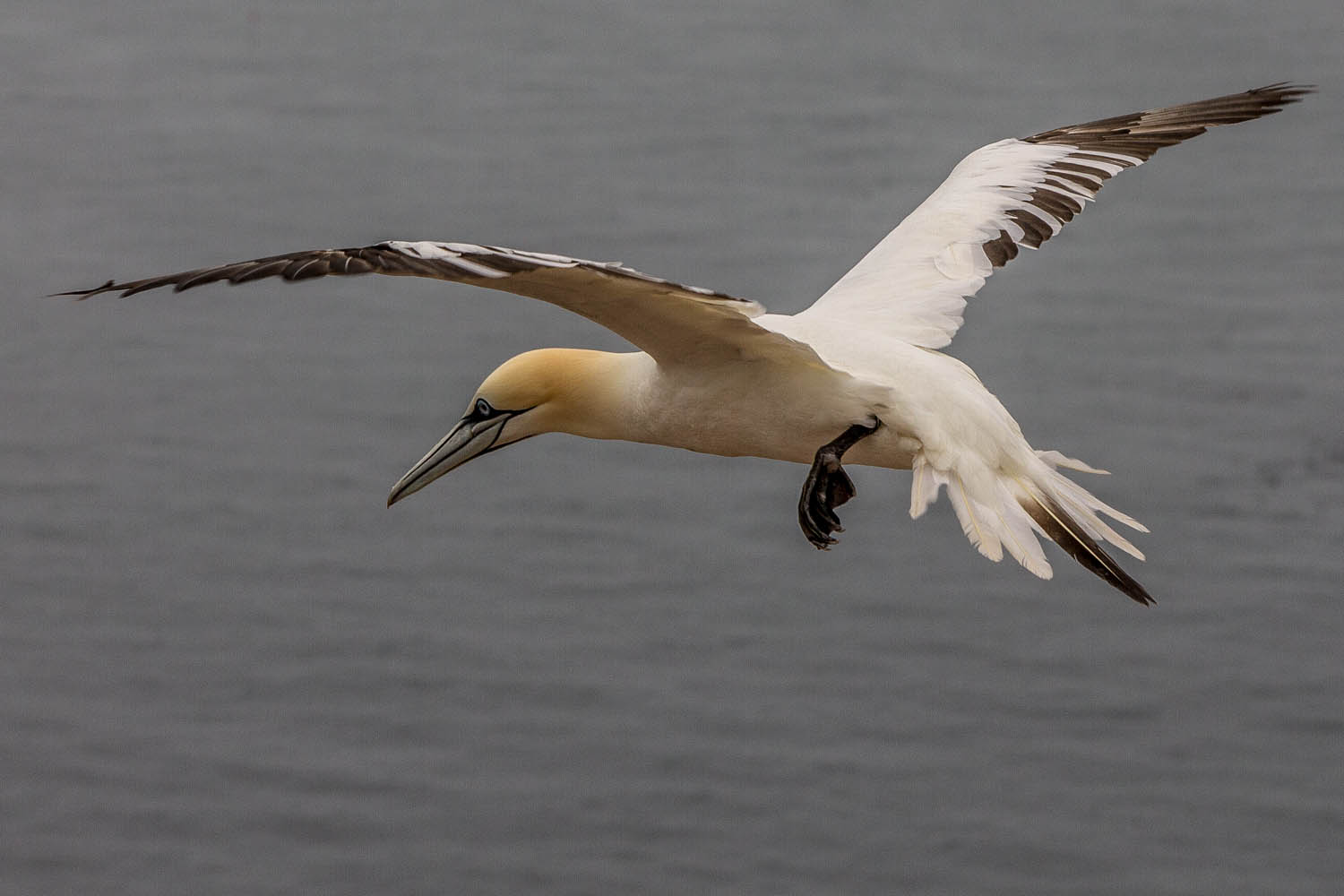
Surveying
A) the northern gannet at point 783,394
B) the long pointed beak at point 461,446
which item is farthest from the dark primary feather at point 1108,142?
the long pointed beak at point 461,446

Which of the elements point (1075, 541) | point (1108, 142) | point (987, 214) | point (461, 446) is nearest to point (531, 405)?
point (461, 446)

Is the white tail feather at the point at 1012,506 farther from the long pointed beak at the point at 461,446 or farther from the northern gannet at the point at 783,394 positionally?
the long pointed beak at the point at 461,446

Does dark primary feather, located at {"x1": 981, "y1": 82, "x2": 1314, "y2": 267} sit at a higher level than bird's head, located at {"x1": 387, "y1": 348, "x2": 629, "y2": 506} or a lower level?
higher

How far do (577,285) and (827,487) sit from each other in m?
0.96

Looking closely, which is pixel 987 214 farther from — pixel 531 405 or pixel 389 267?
pixel 389 267

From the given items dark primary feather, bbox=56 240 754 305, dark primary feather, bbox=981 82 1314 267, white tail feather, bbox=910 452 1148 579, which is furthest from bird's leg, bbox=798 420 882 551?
dark primary feather, bbox=981 82 1314 267

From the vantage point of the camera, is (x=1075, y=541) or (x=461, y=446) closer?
(x=1075, y=541)

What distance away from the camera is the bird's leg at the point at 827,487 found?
15.8 feet

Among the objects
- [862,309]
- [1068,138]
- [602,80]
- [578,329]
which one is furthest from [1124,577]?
[602,80]

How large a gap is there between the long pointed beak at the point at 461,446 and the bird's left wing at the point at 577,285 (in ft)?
1.98

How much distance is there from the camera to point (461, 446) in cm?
534

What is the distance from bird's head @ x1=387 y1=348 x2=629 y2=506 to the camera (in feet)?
17.0

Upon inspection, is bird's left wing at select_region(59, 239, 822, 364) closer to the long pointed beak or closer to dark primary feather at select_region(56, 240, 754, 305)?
dark primary feather at select_region(56, 240, 754, 305)

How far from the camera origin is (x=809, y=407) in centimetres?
484
